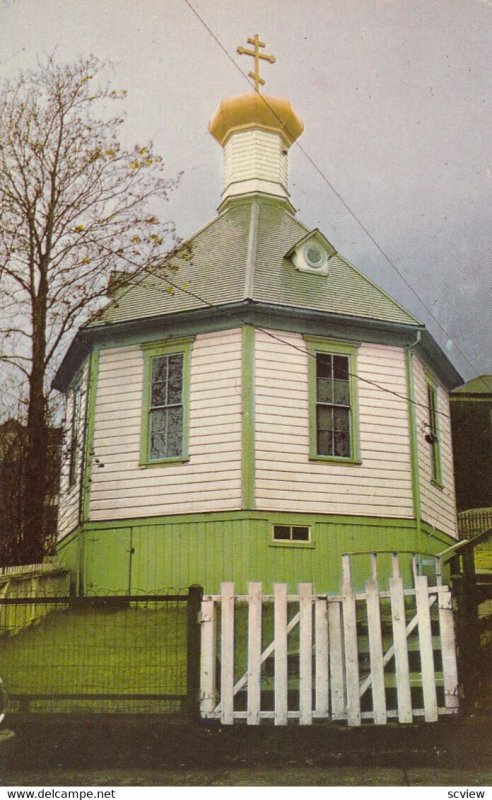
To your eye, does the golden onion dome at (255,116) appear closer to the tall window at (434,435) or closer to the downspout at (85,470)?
the downspout at (85,470)

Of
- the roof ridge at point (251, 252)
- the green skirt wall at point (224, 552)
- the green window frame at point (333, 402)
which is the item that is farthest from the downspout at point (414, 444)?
the roof ridge at point (251, 252)

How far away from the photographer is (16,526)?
9.95m

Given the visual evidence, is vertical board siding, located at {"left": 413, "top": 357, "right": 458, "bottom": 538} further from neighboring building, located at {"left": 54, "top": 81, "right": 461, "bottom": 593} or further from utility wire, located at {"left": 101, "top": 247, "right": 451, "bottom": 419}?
utility wire, located at {"left": 101, "top": 247, "right": 451, "bottom": 419}

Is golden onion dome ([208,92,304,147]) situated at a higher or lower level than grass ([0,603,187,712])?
higher

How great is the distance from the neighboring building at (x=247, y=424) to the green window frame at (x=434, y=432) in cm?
5

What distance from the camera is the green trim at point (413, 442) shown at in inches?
468

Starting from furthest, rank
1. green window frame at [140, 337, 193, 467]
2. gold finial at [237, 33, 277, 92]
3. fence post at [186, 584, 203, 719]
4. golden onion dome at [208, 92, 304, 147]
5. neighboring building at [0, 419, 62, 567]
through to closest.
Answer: green window frame at [140, 337, 193, 467] → golden onion dome at [208, 92, 304, 147] → neighboring building at [0, 419, 62, 567] → gold finial at [237, 33, 277, 92] → fence post at [186, 584, 203, 719]

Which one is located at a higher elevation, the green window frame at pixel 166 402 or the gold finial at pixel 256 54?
the gold finial at pixel 256 54

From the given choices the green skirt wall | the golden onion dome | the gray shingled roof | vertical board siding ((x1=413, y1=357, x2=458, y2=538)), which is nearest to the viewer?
the golden onion dome

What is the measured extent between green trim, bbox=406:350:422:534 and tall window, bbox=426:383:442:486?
575 millimetres

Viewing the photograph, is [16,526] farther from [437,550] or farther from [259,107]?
[259,107]

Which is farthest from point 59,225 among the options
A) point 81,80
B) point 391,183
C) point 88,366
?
point 391,183

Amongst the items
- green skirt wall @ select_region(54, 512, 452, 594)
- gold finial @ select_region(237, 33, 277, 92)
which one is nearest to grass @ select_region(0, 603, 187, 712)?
green skirt wall @ select_region(54, 512, 452, 594)

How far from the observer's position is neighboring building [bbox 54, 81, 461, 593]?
36.8 ft
